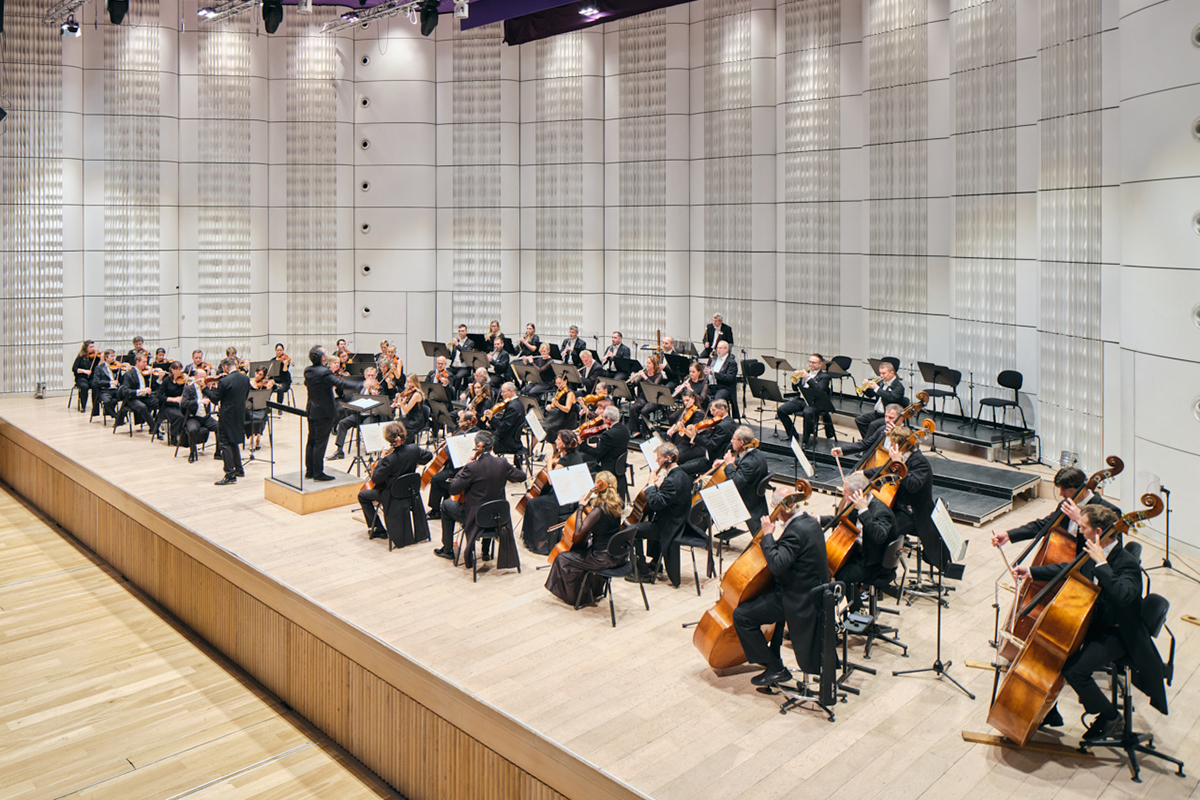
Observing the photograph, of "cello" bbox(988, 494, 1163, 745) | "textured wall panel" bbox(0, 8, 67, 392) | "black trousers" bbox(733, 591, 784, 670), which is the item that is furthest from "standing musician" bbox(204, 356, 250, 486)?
"cello" bbox(988, 494, 1163, 745)

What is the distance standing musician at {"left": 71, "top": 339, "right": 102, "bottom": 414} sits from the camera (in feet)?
50.4

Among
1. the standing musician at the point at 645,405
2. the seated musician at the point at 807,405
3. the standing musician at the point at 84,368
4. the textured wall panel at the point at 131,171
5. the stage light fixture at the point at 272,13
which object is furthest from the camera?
the textured wall panel at the point at 131,171

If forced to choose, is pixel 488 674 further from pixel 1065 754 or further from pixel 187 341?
pixel 187 341

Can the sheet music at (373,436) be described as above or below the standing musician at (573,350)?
below

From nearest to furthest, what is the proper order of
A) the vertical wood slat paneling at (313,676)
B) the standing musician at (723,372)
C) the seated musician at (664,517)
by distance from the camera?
the vertical wood slat paneling at (313,676), the seated musician at (664,517), the standing musician at (723,372)

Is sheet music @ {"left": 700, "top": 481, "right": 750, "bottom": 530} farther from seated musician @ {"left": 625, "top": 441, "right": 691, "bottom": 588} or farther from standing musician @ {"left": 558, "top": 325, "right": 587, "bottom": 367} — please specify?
standing musician @ {"left": 558, "top": 325, "right": 587, "bottom": 367}

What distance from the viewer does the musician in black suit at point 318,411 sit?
428 inches

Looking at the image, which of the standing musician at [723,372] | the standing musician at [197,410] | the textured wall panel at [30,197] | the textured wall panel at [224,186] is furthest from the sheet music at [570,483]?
the textured wall panel at [30,197]

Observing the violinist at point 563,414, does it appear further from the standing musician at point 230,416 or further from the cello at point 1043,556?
the cello at point 1043,556

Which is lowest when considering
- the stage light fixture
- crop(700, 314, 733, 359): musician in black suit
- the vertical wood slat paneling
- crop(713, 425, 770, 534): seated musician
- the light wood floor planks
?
the light wood floor planks

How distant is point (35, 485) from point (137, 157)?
23.4 feet

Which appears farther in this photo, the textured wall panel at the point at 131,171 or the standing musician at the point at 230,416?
the textured wall panel at the point at 131,171

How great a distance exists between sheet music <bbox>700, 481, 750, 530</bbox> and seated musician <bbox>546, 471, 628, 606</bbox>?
716 mm

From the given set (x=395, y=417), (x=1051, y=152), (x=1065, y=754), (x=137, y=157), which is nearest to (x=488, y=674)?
(x=1065, y=754)
